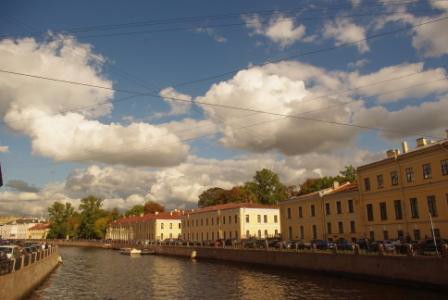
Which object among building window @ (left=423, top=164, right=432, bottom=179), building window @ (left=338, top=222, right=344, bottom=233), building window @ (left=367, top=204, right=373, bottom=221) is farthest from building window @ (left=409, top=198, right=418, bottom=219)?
building window @ (left=338, top=222, right=344, bottom=233)

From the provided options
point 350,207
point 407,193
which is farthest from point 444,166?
point 350,207

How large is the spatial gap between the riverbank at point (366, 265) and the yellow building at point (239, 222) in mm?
19364

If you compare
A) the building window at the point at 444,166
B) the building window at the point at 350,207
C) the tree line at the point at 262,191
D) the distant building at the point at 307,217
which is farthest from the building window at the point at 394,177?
the tree line at the point at 262,191

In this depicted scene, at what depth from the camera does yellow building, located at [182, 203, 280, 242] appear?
242 feet

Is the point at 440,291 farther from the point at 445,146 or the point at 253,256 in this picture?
the point at 253,256

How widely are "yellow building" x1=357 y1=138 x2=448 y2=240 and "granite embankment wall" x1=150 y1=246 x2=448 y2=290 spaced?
7037mm

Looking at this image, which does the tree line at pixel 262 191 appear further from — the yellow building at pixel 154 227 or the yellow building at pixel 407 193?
the yellow building at pixel 407 193

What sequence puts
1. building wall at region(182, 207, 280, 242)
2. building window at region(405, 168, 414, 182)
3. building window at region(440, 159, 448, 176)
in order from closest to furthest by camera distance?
building window at region(440, 159, 448, 176), building window at region(405, 168, 414, 182), building wall at region(182, 207, 280, 242)

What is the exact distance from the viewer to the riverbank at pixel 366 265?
26516mm

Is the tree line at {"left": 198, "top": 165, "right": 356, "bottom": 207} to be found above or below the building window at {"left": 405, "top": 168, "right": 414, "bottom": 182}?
above

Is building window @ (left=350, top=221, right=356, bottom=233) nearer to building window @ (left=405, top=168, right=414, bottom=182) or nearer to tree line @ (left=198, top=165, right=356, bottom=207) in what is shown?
building window @ (left=405, top=168, right=414, bottom=182)

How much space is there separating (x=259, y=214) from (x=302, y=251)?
3431 cm

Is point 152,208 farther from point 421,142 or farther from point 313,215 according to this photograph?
point 421,142

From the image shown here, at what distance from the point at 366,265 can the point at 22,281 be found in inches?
908
